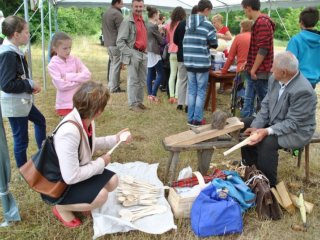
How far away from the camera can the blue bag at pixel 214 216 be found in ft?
7.90

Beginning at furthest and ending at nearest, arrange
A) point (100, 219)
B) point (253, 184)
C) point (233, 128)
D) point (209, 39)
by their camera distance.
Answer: point (209, 39), point (233, 128), point (253, 184), point (100, 219)

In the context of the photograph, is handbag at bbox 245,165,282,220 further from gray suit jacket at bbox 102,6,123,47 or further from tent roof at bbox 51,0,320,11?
tent roof at bbox 51,0,320,11

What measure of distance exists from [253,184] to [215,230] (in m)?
0.54

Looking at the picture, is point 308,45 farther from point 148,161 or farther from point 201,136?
point 148,161

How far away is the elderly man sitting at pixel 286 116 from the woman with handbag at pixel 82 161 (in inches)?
51.9

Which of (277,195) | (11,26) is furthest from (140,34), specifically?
(277,195)

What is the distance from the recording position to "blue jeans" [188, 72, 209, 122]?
468cm

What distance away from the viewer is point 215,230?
2436 millimetres

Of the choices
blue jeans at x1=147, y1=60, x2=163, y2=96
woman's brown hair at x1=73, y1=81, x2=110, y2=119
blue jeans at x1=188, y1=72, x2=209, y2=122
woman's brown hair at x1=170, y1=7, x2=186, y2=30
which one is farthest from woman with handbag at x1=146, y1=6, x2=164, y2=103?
woman's brown hair at x1=73, y1=81, x2=110, y2=119

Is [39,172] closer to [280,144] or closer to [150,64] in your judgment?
[280,144]

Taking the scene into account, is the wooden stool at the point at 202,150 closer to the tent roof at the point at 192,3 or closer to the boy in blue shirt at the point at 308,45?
the boy in blue shirt at the point at 308,45

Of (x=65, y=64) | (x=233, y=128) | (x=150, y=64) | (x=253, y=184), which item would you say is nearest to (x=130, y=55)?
(x=150, y=64)

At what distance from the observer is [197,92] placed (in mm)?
4770

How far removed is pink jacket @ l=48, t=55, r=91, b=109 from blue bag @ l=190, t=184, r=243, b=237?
→ 1.87 metres
